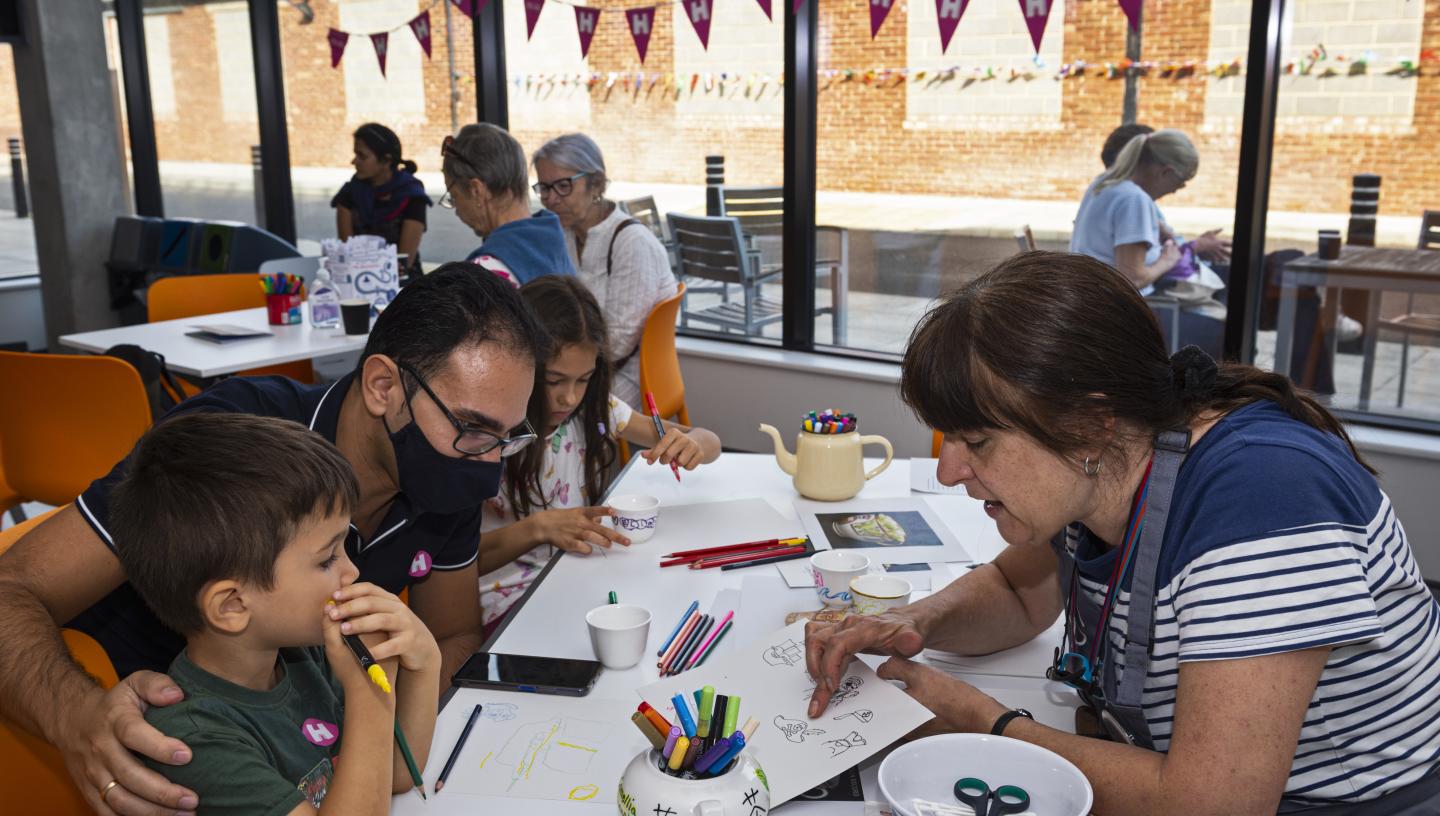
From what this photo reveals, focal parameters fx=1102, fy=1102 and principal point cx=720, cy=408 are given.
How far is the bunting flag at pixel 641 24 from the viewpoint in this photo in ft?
15.9

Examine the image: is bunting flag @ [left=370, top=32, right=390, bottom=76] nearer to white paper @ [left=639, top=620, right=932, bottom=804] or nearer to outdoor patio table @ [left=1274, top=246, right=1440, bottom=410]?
outdoor patio table @ [left=1274, top=246, right=1440, bottom=410]

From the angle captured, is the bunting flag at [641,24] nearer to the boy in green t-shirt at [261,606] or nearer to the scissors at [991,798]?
the boy in green t-shirt at [261,606]

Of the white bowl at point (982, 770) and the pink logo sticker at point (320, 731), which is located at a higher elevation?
the white bowl at point (982, 770)

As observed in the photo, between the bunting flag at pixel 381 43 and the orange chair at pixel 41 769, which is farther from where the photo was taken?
the bunting flag at pixel 381 43

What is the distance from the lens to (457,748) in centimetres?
133

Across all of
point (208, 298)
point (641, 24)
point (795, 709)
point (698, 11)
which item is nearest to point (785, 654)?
point (795, 709)

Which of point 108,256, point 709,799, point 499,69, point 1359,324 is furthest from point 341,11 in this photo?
point 709,799

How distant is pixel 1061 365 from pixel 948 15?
332cm

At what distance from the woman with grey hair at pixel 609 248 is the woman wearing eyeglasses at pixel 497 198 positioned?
0.69 feet

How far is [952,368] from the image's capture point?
1256 millimetres

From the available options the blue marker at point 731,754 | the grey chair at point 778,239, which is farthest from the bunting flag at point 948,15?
the blue marker at point 731,754

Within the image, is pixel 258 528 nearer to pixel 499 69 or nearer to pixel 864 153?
pixel 864 153

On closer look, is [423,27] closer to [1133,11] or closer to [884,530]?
[1133,11]

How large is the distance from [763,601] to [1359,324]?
9.45 ft
